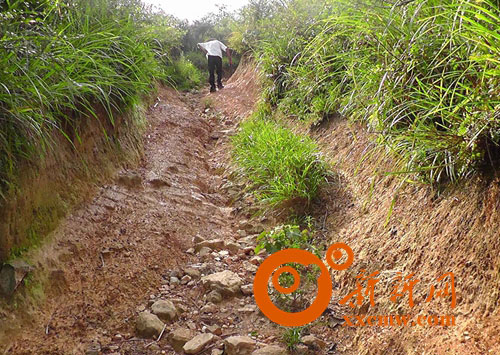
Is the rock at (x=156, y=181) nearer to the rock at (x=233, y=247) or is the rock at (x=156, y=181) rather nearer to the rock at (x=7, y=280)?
the rock at (x=233, y=247)

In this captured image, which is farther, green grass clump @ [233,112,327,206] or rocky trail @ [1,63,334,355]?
green grass clump @ [233,112,327,206]

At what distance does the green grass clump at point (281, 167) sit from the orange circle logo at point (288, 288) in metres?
0.62

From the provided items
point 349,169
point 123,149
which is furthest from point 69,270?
point 349,169

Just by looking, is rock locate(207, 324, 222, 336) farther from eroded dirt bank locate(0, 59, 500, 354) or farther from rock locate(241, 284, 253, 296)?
rock locate(241, 284, 253, 296)

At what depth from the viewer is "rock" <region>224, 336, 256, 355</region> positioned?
173 centimetres

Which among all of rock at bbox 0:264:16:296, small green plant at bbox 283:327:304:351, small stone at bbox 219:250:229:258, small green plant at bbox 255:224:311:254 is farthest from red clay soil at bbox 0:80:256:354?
small green plant at bbox 283:327:304:351

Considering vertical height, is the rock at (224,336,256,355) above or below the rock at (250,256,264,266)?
above

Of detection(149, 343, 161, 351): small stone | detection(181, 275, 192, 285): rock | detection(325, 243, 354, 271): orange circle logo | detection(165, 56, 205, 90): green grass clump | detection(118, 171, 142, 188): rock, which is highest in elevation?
detection(165, 56, 205, 90): green grass clump

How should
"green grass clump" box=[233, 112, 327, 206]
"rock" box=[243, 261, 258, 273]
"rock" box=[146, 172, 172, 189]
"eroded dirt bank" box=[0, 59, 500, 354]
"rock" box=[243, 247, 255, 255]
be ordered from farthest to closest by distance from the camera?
"rock" box=[146, 172, 172, 189] → "green grass clump" box=[233, 112, 327, 206] → "rock" box=[243, 247, 255, 255] → "rock" box=[243, 261, 258, 273] → "eroded dirt bank" box=[0, 59, 500, 354]

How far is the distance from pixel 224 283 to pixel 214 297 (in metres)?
0.11

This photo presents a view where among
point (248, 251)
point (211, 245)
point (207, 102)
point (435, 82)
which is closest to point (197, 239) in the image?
point (211, 245)

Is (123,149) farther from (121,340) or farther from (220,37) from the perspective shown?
(220,37)

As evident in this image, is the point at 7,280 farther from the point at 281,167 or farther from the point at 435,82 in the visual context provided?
the point at 435,82

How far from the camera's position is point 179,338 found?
1803 mm
